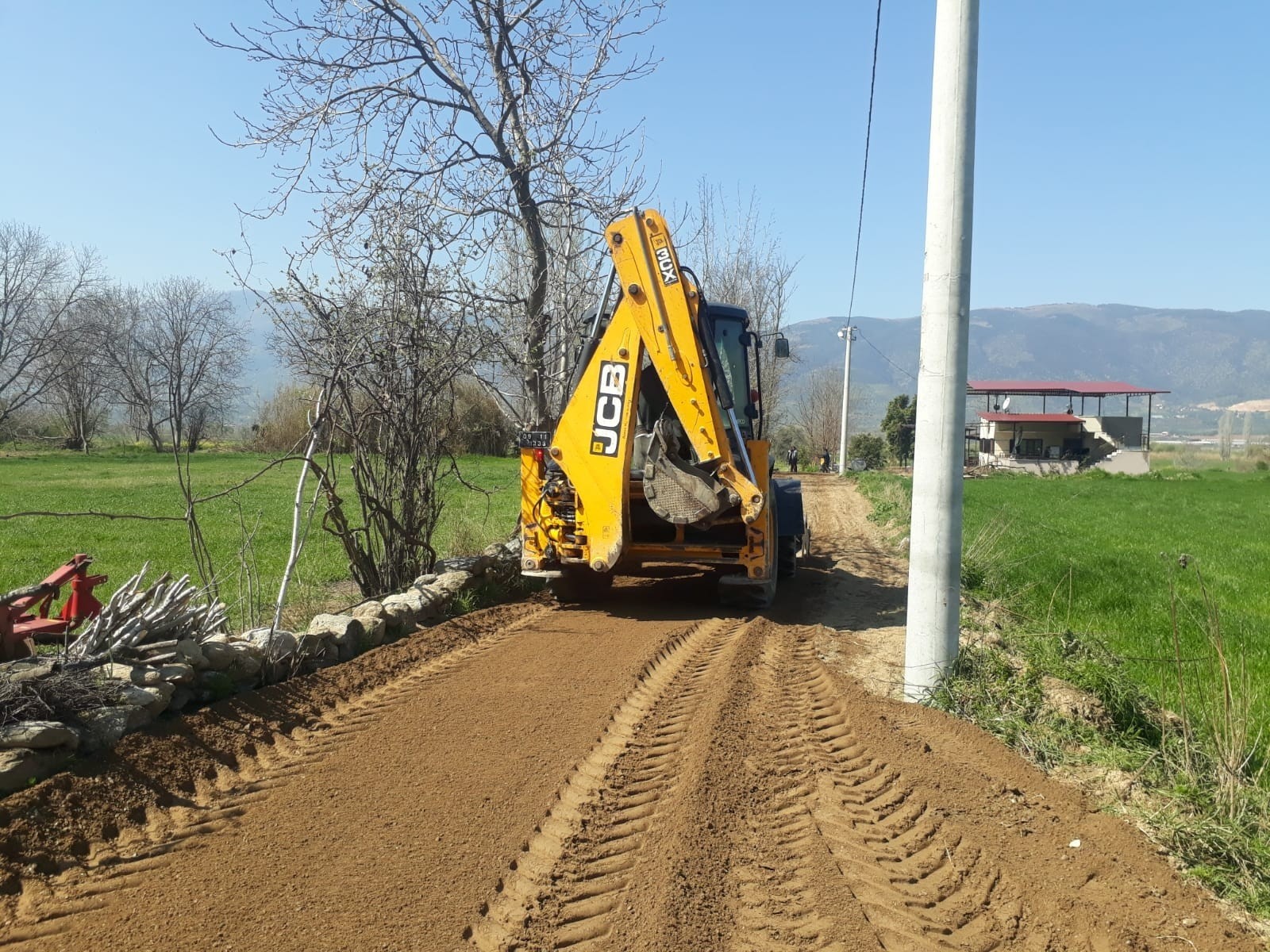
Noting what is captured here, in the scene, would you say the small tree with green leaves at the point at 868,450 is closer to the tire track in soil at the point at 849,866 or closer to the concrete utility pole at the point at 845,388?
the concrete utility pole at the point at 845,388

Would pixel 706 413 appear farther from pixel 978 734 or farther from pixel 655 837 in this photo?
pixel 655 837

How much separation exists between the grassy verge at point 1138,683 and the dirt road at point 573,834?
299mm

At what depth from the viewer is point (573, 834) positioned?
13.6 feet

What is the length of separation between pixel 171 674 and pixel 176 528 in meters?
12.6

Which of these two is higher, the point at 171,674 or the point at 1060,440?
the point at 1060,440

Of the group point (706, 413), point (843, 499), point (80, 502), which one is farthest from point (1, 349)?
point (706, 413)

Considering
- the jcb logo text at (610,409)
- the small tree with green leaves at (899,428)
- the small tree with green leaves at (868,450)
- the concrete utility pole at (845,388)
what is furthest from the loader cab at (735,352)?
the small tree with green leaves at (868,450)

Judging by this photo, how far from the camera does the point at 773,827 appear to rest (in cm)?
429

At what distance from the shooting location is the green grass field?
11.4 meters

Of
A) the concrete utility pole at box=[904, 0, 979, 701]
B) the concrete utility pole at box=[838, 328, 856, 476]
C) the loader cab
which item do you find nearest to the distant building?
the concrete utility pole at box=[838, 328, 856, 476]

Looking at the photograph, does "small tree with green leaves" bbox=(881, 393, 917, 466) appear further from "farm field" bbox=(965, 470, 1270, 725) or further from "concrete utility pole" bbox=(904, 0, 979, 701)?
"concrete utility pole" bbox=(904, 0, 979, 701)

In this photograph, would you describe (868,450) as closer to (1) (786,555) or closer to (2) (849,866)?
(1) (786,555)

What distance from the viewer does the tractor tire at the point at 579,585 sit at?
9.34 metres

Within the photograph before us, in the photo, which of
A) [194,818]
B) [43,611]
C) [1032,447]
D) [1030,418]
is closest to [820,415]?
[1030,418]
